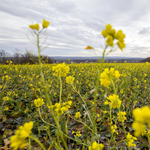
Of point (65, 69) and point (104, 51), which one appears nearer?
point (104, 51)

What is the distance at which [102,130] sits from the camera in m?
2.26

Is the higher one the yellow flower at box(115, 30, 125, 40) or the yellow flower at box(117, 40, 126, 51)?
the yellow flower at box(115, 30, 125, 40)

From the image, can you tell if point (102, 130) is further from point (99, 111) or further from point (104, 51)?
point (104, 51)

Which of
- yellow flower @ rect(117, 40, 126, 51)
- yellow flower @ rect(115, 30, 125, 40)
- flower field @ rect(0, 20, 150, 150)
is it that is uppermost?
yellow flower @ rect(115, 30, 125, 40)

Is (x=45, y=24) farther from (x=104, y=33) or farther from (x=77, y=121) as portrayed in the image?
(x=77, y=121)

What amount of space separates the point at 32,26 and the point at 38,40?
0.11 metres

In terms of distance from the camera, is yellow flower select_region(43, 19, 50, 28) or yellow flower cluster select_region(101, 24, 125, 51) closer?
yellow flower cluster select_region(101, 24, 125, 51)

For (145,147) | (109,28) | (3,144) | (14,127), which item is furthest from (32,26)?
(14,127)

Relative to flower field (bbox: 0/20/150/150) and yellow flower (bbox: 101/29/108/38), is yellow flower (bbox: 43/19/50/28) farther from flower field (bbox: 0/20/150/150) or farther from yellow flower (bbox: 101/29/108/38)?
yellow flower (bbox: 101/29/108/38)

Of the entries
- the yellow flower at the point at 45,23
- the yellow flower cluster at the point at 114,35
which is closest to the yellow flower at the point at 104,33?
the yellow flower cluster at the point at 114,35

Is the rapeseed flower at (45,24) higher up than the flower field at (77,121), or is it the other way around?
the rapeseed flower at (45,24)

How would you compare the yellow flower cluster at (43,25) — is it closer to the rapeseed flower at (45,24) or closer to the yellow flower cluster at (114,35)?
the rapeseed flower at (45,24)

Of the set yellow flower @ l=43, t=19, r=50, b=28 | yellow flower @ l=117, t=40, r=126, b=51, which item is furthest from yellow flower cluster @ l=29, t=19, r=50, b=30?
yellow flower @ l=117, t=40, r=126, b=51

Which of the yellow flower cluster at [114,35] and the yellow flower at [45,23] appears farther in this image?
the yellow flower at [45,23]
